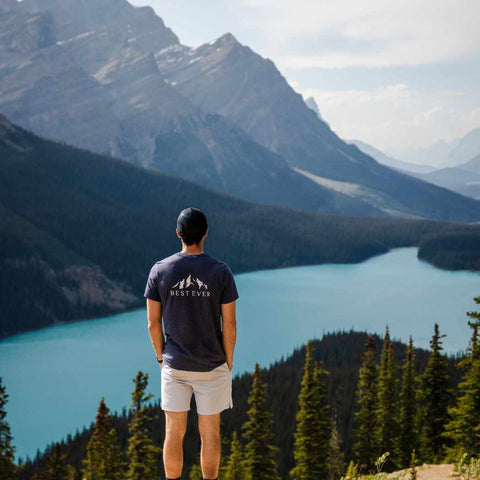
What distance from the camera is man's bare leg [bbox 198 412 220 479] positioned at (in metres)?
11.6

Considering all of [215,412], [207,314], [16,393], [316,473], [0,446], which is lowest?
[16,393]

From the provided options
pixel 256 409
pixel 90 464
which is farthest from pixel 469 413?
pixel 90 464

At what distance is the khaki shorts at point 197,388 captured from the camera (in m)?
11.4

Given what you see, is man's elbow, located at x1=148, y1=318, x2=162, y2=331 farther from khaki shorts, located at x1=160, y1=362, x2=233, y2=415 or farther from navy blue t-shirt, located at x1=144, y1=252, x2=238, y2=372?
khaki shorts, located at x1=160, y1=362, x2=233, y2=415

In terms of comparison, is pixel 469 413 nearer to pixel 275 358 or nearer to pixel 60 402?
pixel 60 402

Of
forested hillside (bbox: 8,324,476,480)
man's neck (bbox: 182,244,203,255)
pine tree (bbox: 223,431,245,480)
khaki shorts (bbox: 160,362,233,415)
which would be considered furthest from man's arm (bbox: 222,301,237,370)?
forested hillside (bbox: 8,324,476,480)

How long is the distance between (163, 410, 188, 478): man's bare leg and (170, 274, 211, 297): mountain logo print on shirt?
2309 millimetres

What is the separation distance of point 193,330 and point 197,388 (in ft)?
3.64

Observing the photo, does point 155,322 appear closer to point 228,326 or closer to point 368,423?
point 228,326

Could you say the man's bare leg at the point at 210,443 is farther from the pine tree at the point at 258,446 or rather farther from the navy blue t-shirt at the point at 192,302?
the pine tree at the point at 258,446

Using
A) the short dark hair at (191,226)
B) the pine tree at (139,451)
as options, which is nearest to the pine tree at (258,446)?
the pine tree at (139,451)

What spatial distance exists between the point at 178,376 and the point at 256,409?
38530 millimetres

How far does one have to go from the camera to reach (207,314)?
11273 millimetres

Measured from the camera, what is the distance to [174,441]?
11.7 metres
